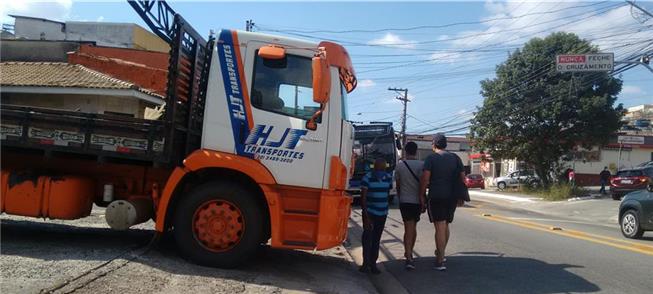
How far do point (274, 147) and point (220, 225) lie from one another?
1.16 metres

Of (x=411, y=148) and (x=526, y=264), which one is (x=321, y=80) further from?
(x=526, y=264)

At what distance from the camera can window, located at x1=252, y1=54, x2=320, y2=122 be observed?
7113mm

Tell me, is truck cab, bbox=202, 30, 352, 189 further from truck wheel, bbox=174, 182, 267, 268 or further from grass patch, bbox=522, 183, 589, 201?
grass patch, bbox=522, 183, 589, 201

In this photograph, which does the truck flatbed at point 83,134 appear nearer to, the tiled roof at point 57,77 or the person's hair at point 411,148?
the person's hair at point 411,148

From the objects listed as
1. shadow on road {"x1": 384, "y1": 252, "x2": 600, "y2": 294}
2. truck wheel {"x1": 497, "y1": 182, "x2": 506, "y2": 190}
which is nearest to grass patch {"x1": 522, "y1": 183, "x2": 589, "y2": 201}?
truck wheel {"x1": 497, "y1": 182, "x2": 506, "y2": 190}

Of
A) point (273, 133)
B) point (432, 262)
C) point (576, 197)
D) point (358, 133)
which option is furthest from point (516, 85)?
point (273, 133)

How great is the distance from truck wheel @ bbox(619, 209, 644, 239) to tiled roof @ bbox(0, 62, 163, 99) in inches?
569

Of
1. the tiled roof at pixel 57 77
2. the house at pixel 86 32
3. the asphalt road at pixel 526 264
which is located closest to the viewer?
the asphalt road at pixel 526 264

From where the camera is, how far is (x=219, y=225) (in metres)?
7.11

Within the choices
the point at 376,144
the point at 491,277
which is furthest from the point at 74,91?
the point at 491,277

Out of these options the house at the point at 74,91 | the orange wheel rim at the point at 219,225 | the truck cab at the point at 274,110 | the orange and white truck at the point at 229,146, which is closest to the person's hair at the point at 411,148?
the orange and white truck at the point at 229,146

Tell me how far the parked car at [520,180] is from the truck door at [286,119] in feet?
114

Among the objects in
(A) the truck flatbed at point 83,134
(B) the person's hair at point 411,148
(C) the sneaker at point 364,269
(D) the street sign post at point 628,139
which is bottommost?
(C) the sneaker at point 364,269

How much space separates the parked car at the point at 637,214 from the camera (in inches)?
503
